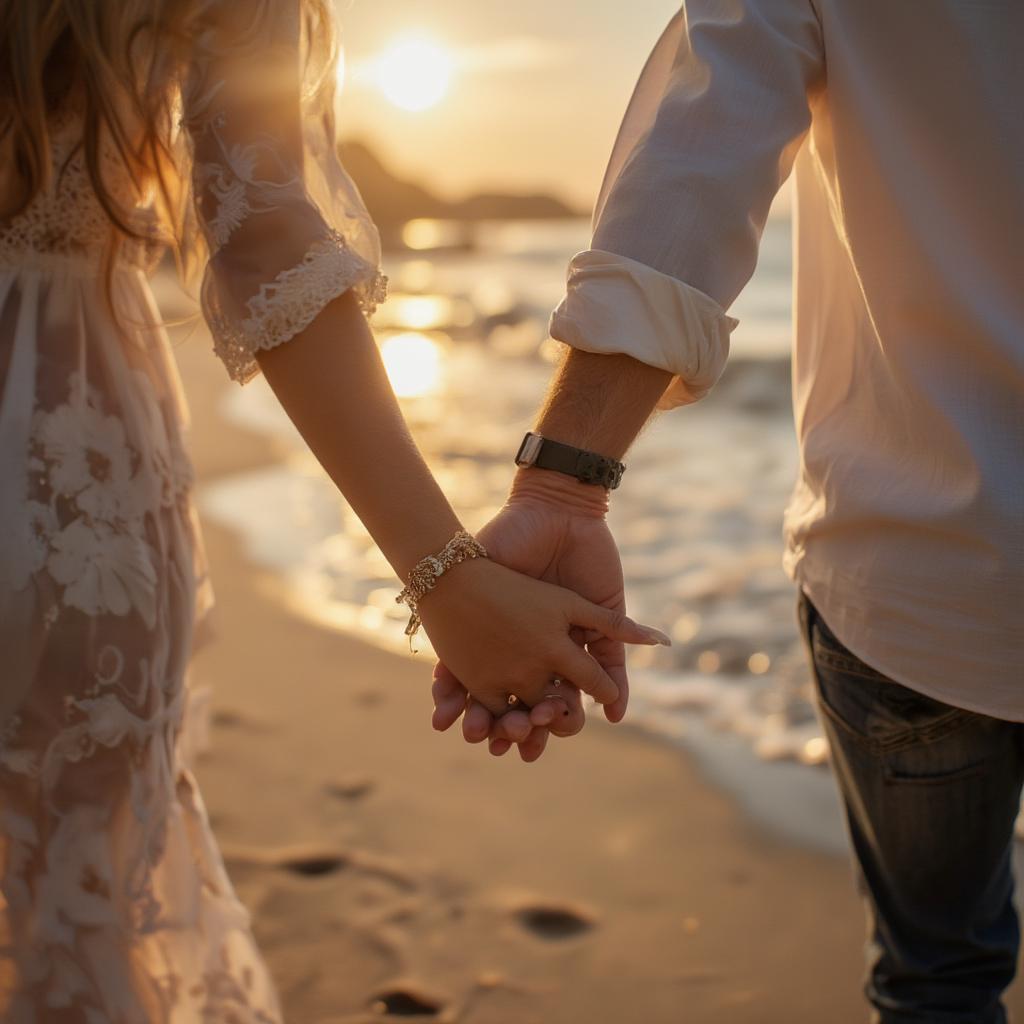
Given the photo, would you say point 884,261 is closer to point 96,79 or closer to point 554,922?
point 96,79

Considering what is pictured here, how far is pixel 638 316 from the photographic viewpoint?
1387 mm

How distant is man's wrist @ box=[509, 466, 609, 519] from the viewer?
60.7 inches

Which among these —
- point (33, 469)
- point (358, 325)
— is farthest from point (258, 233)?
point (33, 469)

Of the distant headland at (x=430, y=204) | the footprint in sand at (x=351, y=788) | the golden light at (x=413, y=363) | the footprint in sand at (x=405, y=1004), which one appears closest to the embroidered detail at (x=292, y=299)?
the footprint in sand at (x=405, y=1004)

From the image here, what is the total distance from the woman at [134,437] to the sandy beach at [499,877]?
905 mm

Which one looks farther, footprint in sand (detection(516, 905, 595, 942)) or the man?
footprint in sand (detection(516, 905, 595, 942))

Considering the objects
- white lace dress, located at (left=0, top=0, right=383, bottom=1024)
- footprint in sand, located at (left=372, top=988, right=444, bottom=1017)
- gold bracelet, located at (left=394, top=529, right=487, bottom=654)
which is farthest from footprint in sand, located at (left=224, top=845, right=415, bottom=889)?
gold bracelet, located at (left=394, top=529, right=487, bottom=654)

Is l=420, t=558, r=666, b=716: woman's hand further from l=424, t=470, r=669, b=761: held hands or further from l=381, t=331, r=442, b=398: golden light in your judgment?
l=381, t=331, r=442, b=398: golden light

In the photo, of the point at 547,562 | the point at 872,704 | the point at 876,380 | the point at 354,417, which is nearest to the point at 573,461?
the point at 547,562

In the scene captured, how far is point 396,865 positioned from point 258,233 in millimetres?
1828

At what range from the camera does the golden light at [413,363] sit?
1095 centimetres

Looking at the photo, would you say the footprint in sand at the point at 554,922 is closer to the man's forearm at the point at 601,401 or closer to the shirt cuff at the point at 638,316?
the man's forearm at the point at 601,401

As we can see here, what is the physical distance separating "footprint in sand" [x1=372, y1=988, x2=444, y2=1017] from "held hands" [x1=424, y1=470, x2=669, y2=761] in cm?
100

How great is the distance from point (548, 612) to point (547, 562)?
4.2 inches
